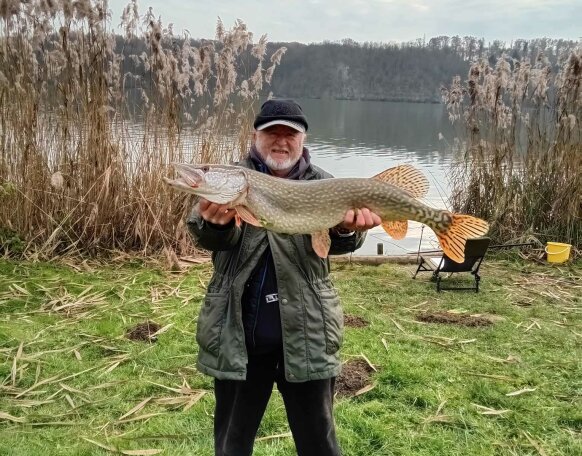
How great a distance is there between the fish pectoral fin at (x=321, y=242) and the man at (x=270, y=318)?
0.08 meters

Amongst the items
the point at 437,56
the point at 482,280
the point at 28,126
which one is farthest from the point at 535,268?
the point at 437,56

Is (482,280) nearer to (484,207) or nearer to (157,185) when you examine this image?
(484,207)

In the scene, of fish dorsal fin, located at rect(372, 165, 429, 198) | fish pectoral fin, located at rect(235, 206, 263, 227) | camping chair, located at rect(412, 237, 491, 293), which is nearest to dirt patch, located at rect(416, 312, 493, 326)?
camping chair, located at rect(412, 237, 491, 293)

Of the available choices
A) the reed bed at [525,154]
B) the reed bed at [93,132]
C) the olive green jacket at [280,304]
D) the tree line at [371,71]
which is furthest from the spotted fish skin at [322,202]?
the tree line at [371,71]

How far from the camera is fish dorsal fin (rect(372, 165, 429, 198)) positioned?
2.58 m

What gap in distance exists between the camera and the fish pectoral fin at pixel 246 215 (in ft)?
7.29

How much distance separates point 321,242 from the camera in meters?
2.33

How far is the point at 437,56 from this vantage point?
145ft

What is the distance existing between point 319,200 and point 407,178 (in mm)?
451

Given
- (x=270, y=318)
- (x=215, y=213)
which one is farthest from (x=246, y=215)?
(x=270, y=318)

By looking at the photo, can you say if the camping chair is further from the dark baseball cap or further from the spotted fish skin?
the dark baseball cap

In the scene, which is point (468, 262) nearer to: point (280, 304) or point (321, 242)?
point (321, 242)

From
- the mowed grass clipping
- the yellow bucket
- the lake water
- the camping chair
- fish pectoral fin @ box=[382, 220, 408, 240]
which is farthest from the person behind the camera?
the lake water

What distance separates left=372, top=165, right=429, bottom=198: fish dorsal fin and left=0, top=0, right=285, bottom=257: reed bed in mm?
4470
